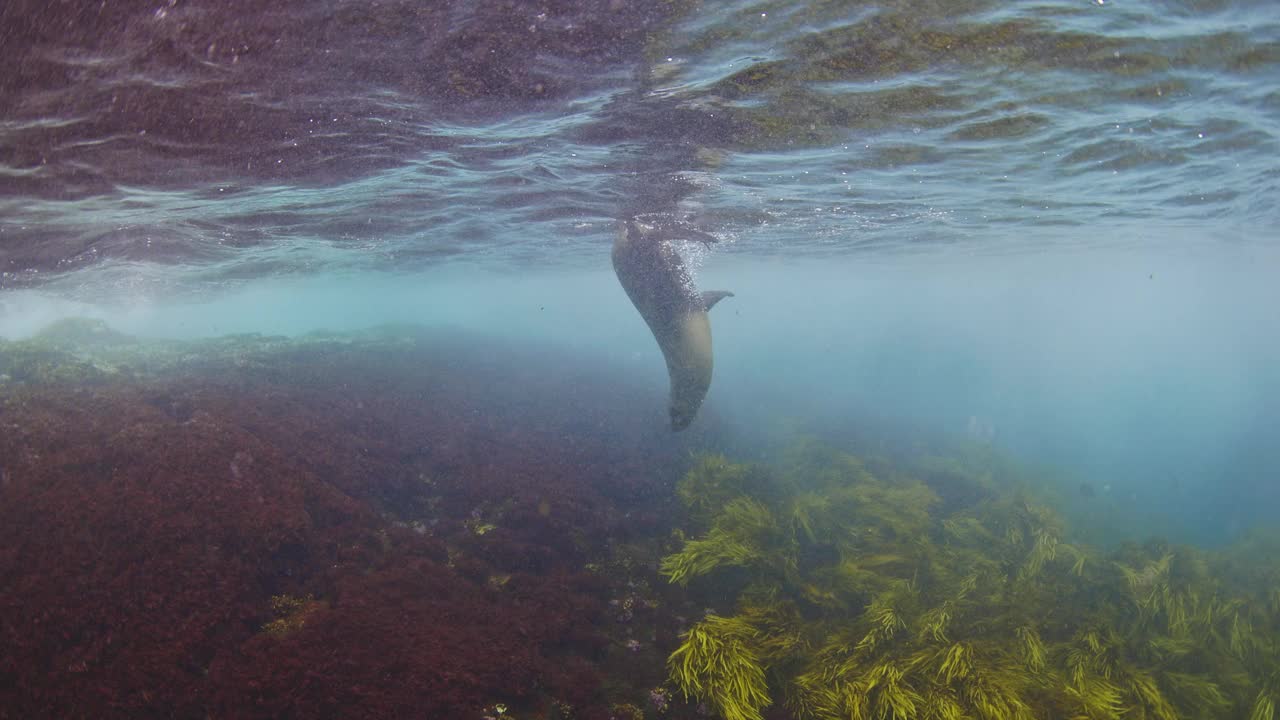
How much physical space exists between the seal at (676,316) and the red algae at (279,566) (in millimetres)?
2168

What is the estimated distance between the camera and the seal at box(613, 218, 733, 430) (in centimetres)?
978

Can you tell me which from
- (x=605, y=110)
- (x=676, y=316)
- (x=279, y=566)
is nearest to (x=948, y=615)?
(x=676, y=316)

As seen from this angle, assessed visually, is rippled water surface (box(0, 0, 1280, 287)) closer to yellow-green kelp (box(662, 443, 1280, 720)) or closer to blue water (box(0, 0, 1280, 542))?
blue water (box(0, 0, 1280, 542))

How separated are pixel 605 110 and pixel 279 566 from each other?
6.81 m

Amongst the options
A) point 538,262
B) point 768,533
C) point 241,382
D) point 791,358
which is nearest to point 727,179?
point 768,533

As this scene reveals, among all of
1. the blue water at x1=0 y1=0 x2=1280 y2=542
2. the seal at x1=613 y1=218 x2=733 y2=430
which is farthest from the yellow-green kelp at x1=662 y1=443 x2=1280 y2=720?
the blue water at x1=0 y1=0 x2=1280 y2=542

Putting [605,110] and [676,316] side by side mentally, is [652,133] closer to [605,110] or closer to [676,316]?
[605,110]

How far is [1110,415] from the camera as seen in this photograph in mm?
33594

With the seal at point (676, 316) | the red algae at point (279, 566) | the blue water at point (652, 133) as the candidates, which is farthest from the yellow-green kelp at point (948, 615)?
the blue water at point (652, 133)

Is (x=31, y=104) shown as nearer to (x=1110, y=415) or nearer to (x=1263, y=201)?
(x=1263, y=201)

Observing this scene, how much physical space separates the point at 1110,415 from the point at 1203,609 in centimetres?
3490

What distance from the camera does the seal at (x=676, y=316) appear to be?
978 centimetres

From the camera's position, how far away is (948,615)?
20.2 ft

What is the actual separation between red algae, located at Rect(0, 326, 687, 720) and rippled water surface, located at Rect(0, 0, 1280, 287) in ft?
13.8
